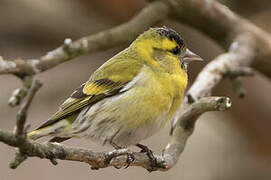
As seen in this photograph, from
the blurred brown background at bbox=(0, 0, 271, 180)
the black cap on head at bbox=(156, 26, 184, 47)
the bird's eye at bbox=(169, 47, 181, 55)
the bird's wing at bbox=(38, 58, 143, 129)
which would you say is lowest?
the blurred brown background at bbox=(0, 0, 271, 180)

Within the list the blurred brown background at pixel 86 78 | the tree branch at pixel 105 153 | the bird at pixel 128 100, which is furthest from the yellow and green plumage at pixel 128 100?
the blurred brown background at pixel 86 78

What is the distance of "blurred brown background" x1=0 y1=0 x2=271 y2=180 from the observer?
6.12m

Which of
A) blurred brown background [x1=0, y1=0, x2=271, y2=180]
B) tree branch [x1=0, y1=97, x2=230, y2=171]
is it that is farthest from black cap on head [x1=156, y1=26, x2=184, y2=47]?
blurred brown background [x1=0, y1=0, x2=271, y2=180]

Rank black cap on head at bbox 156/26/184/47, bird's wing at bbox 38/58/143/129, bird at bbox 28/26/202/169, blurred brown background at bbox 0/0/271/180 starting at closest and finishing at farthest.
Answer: bird at bbox 28/26/202/169, bird's wing at bbox 38/58/143/129, black cap on head at bbox 156/26/184/47, blurred brown background at bbox 0/0/271/180

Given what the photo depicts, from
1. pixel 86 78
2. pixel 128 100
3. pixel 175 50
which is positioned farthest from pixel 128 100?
pixel 86 78

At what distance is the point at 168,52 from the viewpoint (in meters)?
3.96

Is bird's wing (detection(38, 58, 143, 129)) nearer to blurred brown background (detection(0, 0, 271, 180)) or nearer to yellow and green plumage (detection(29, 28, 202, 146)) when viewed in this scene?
yellow and green plumage (detection(29, 28, 202, 146))

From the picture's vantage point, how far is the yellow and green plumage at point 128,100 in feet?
11.4

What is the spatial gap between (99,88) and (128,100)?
31cm

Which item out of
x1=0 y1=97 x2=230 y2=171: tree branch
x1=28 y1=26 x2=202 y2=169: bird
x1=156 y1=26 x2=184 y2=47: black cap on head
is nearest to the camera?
x1=0 y1=97 x2=230 y2=171: tree branch

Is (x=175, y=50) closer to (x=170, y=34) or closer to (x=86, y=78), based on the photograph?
(x=170, y=34)

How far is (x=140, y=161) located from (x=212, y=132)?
12.9 feet

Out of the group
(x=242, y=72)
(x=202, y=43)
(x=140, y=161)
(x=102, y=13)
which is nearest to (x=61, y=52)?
(x=140, y=161)

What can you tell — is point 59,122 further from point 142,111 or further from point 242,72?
point 242,72
